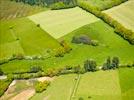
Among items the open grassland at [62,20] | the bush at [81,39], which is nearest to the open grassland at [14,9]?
the open grassland at [62,20]

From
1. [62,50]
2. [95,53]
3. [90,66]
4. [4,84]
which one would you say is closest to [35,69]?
[4,84]

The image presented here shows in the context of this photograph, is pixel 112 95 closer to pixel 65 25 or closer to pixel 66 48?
pixel 66 48

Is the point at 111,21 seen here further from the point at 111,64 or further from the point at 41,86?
the point at 41,86

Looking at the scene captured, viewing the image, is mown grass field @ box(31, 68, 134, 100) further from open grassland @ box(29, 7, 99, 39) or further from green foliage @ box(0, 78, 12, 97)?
open grassland @ box(29, 7, 99, 39)

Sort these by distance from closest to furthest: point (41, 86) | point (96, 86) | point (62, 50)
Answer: point (96, 86) → point (41, 86) → point (62, 50)

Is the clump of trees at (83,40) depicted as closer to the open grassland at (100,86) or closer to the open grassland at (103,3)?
the open grassland at (100,86)

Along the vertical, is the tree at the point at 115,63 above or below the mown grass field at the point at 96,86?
above

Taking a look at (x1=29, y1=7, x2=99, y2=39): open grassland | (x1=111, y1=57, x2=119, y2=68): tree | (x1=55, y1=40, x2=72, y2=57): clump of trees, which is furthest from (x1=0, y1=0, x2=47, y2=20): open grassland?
(x1=111, y1=57, x2=119, y2=68): tree
